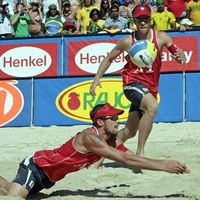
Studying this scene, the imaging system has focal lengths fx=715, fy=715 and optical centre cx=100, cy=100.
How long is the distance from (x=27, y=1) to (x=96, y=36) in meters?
3.08

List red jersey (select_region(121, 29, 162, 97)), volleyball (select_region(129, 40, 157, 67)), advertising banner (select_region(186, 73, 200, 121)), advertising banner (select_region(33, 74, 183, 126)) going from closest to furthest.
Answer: volleyball (select_region(129, 40, 157, 67)) < red jersey (select_region(121, 29, 162, 97)) < advertising banner (select_region(186, 73, 200, 121)) < advertising banner (select_region(33, 74, 183, 126))

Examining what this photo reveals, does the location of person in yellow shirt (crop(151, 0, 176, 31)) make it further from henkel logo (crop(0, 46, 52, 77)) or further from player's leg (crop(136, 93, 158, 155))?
player's leg (crop(136, 93, 158, 155))

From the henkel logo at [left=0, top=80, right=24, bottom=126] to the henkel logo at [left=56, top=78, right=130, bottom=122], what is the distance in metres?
0.74

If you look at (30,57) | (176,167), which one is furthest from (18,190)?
(30,57)

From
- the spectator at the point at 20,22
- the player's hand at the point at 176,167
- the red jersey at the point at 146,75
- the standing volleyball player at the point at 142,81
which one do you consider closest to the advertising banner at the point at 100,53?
the spectator at the point at 20,22

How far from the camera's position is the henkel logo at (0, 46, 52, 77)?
15672mm

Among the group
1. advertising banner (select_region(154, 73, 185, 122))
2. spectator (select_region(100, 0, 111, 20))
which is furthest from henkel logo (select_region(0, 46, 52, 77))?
advertising banner (select_region(154, 73, 185, 122))

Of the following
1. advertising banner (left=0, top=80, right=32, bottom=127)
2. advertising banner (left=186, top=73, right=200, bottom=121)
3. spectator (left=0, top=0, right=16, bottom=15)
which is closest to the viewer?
advertising banner (left=186, top=73, right=200, bottom=121)

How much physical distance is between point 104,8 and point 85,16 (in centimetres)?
58

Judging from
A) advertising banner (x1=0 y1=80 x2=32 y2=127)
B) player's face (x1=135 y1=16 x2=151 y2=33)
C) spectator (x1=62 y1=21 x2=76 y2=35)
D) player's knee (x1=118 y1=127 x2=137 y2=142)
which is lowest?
advertising banner (x1=0 y1=80 x2=32 y2=127)

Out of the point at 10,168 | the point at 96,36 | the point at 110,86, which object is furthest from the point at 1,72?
the point at 10,168

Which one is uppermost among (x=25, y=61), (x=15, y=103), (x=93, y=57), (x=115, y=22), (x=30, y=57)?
(x=115, y=22)

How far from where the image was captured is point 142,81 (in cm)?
866

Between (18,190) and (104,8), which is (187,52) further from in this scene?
(18,190)
